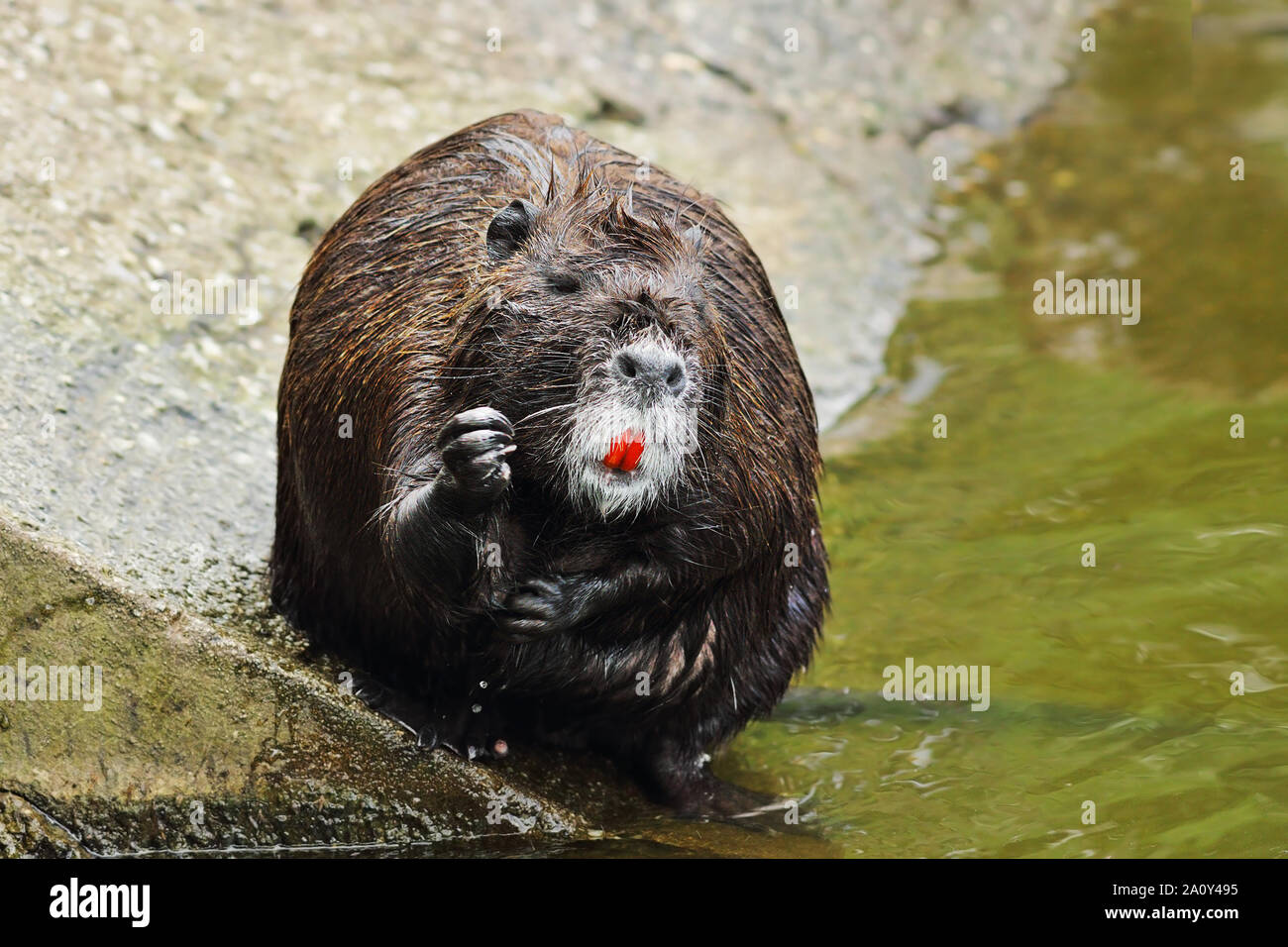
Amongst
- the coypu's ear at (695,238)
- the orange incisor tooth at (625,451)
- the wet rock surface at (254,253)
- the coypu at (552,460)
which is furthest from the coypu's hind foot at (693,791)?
the coypu's ear at (695,238)

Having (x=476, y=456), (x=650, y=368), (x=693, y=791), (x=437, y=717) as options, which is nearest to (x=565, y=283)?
(x=650, y=368)

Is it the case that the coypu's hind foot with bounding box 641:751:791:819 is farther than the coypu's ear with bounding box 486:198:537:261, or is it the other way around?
the coypu's hind foot with bounding box 641:751:791:819

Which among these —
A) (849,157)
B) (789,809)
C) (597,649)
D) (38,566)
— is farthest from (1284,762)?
(849,157)

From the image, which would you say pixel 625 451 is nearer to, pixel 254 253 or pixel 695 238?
pixel 695 238

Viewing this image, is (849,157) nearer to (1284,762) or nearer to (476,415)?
(1284,762)

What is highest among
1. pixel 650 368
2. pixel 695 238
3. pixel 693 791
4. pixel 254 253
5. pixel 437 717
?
pixel 254 253

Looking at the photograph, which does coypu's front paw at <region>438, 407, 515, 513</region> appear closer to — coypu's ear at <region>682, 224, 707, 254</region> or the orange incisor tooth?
the orange incisor tooth

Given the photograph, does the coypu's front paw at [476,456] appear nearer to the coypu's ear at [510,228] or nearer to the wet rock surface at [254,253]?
the coypu's ear at [510,228]

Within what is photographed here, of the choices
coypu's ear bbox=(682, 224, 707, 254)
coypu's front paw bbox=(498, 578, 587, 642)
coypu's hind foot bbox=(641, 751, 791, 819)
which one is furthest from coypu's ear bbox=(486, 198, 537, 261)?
coypu's hind foot bbox=(641, 751, 791, 819)
